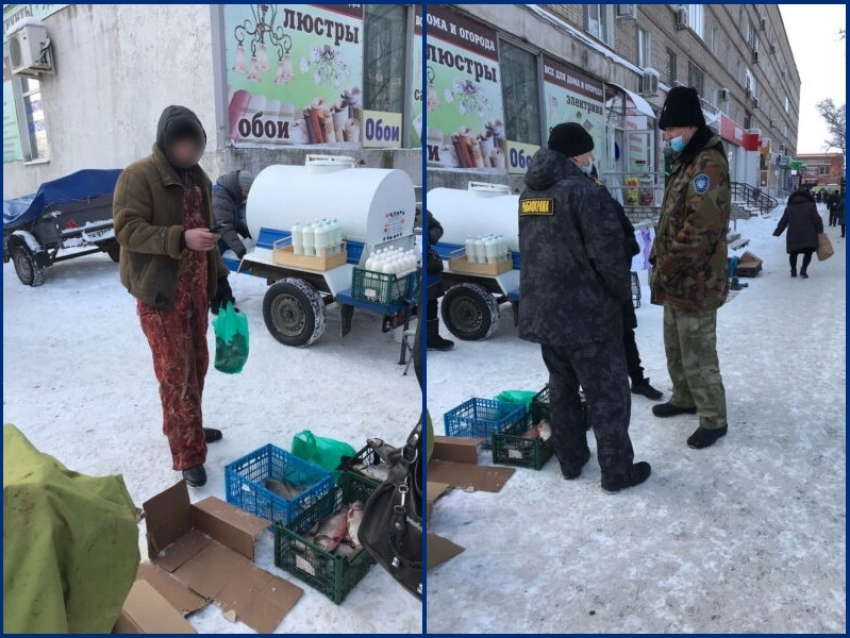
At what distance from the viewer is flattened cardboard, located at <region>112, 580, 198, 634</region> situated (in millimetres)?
1810

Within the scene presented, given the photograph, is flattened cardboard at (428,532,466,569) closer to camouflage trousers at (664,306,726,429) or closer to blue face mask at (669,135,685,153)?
camouflage trousers at (664,306,726,429)

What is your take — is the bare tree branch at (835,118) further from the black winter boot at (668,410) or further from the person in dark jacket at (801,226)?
the person in dark jacket at (801,226)

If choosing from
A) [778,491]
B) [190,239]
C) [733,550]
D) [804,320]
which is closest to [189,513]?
[190,239]

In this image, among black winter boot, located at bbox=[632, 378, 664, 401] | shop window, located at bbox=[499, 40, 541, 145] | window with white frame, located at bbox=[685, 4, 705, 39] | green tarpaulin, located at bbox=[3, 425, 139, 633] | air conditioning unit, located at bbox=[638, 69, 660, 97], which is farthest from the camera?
Result: window with white frame, located at bbox=[685, 4, 705, 39]

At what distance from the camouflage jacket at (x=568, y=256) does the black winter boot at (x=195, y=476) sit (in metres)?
1.68

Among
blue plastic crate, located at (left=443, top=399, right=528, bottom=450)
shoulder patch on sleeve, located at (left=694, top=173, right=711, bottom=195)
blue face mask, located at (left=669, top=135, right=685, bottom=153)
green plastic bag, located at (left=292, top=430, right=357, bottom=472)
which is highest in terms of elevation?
blue face mask, located at (left=669, top=135, right=685, bottom=153)

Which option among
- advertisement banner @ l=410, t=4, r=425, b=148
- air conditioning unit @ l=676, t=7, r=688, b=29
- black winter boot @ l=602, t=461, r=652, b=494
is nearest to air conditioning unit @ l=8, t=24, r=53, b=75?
advertisement banner @ l=410, t=4, r=425, b=148

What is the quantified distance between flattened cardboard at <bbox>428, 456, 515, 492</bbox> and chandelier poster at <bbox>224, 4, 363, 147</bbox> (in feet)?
5.91

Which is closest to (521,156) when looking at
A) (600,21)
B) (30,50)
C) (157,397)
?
(600,21)

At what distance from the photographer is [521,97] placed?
2.53 metres

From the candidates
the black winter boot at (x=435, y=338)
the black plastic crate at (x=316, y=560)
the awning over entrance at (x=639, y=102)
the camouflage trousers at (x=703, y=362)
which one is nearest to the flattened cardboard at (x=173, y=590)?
the black plastic crate at (x=316, y=560)

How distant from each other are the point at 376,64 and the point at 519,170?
2.41 feet

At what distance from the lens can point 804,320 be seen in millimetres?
5875

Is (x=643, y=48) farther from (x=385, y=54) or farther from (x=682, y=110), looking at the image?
(x=385, y=54)
